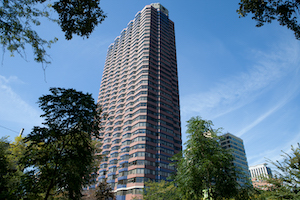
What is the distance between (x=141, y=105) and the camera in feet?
237

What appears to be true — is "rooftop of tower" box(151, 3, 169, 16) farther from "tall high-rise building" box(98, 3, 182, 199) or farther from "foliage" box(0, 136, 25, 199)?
"foliage" box(0, 136, 25, 199)

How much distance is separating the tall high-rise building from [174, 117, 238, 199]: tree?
38371mm

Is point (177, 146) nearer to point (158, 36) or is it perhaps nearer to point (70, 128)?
point (158, 36)

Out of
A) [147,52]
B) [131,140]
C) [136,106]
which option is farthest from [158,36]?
[131,140]

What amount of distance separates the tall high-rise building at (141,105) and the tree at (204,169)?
3837 centimetres

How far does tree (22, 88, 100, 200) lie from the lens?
1327 cm

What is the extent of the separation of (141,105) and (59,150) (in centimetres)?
5772

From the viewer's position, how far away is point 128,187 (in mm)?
58406

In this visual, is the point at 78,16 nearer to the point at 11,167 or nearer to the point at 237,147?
the point at 11,167

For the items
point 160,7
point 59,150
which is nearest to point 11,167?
point 59,150

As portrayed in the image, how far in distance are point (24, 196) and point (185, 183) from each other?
14.0 metres

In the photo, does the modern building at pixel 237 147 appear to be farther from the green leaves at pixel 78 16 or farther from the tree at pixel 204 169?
the green leaves at pixel 78 16

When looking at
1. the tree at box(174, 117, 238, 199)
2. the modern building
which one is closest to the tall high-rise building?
the tree at box(174, 117, 238, 199)

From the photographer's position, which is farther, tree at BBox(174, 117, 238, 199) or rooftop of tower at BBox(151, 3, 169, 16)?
rooftop of tower at BBox(151, 3, 169, 16)
